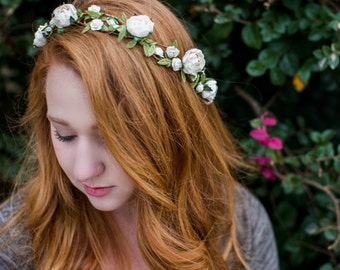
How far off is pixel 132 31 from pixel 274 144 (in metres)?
0.64

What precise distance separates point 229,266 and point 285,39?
66cm

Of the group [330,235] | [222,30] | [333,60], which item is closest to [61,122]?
[222,30]

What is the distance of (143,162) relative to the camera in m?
1.38

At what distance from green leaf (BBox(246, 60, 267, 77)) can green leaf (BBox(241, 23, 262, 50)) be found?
0.14 ft

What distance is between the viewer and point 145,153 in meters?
1.39

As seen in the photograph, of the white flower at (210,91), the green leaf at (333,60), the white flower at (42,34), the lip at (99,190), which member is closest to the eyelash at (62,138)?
the lip at (99,190)

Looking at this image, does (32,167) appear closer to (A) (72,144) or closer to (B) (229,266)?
(A) (72,144)

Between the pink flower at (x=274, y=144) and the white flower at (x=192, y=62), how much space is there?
0.46 metres

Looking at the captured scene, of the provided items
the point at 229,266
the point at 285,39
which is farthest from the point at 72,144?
the point at 285,39

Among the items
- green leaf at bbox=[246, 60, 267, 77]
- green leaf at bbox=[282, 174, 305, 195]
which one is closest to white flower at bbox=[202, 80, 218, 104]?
green leaf at bbox=[246, 60, 267, 77]

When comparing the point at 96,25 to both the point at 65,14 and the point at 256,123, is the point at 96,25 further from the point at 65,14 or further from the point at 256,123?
the point at 256,123

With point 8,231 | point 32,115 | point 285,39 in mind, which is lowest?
point 8,231

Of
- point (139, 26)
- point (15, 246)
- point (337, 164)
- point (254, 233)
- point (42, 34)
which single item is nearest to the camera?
point (139, 26)

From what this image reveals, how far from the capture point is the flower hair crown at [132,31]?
133 cm
